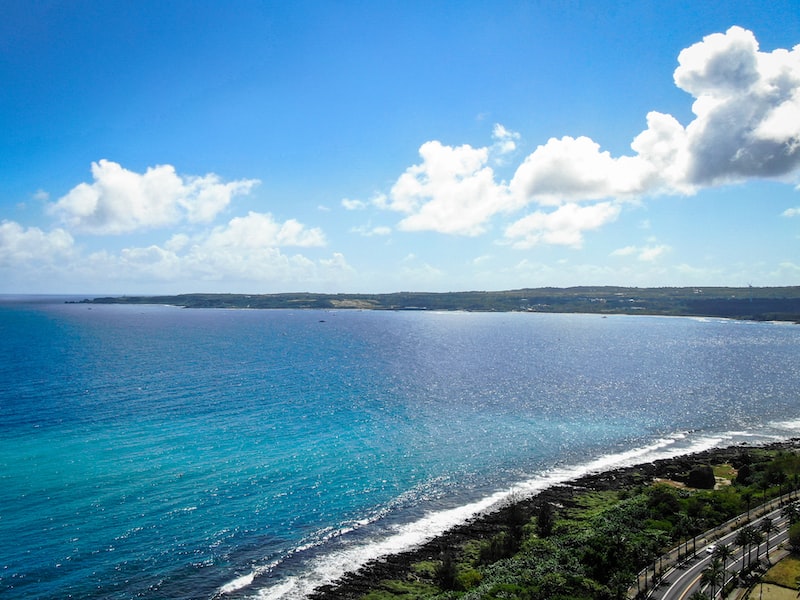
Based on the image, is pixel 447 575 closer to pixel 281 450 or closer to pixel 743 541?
pixel 743 541

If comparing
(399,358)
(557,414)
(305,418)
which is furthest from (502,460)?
(399,358)

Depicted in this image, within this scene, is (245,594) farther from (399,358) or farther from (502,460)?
(399,358)

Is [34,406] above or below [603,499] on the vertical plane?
above

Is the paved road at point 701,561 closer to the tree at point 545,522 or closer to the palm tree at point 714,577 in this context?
the palm tree at point 714,577

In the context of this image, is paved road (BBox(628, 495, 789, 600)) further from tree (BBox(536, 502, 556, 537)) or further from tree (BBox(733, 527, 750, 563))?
tree (BBox(536, 502, 556, 537))

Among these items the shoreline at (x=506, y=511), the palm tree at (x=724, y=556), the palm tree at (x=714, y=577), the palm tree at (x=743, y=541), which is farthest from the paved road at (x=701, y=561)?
the shoreline at (x=506, y=511)

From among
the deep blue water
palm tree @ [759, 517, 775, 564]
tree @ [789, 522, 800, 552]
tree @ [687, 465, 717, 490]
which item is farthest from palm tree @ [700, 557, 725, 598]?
tree @ [687, 465, 717, 490]
